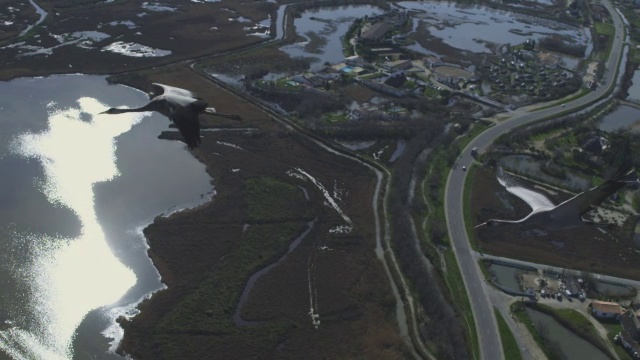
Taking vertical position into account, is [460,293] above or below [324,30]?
below

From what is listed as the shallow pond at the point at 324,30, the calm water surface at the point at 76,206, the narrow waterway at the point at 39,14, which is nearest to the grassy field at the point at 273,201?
the calm water surface at the point at 76,206

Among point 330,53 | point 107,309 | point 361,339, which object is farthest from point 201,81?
point 361,339

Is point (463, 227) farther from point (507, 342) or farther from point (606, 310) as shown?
point (507, 342)

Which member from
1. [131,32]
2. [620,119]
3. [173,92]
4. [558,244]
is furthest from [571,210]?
[131,32]

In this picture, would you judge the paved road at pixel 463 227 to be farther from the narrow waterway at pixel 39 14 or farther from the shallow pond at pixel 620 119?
the narrow waterway at pixel 39 14

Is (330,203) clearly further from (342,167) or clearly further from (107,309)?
(107,309)

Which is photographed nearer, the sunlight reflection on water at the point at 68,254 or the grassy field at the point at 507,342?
the sunlight reflection on water at the point at 68,254
